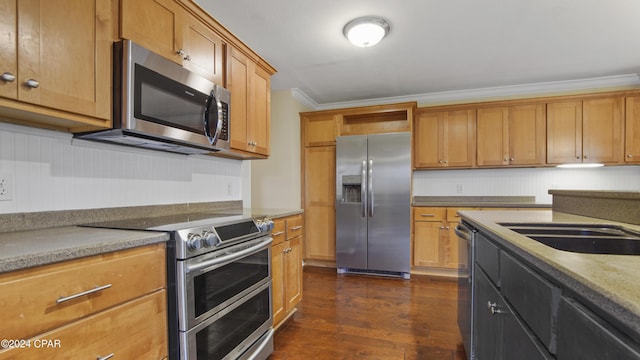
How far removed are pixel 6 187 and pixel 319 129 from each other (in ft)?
10.4

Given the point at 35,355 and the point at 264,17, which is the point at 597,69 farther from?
the point at 35,355

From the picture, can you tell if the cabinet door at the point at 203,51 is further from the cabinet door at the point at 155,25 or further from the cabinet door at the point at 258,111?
the cabinet door at the point at 258,111

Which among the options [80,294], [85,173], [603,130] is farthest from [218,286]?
[603,130]

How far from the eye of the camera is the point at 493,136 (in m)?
3.62

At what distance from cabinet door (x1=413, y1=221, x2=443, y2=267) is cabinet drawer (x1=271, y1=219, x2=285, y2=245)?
2072mm

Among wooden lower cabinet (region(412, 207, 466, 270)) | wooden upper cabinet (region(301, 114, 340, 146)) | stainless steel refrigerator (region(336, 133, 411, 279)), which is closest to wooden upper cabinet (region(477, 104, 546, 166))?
wooden lower cabinet (region(412, 207, 466, 270))

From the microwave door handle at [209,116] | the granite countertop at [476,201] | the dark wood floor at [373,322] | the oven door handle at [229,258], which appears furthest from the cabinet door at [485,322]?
the granite countertop at [476,201]

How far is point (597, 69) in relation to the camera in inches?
126

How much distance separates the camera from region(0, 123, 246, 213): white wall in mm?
1274

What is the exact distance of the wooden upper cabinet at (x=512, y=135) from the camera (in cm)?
349

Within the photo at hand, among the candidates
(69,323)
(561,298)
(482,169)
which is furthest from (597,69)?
(69,323)

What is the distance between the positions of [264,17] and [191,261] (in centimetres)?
189

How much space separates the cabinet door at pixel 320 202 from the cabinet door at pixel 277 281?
1.79 m

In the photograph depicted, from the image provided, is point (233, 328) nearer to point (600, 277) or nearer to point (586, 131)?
point (600, 277)
